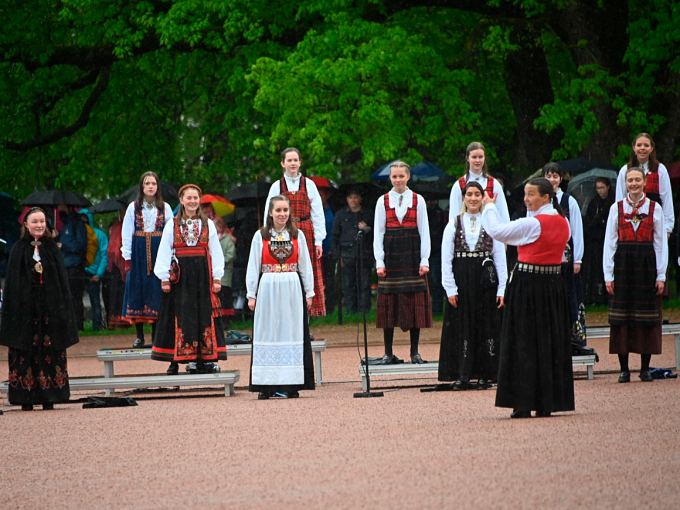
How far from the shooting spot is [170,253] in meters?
12.7

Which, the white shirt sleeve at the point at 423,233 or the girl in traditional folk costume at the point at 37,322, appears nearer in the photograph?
the girl in traditional folk costume at the point at 37,322

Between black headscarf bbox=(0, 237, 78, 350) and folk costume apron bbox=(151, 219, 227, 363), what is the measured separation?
116cm

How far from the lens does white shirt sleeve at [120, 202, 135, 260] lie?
1435 cm

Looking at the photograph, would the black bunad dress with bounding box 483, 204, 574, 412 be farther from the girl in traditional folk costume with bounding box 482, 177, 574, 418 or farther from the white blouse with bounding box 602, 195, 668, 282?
the white blouse with bounding box 602, 195, 668, 282

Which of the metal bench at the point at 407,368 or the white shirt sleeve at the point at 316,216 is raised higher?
the white shirt sleeve at the point at 316,216

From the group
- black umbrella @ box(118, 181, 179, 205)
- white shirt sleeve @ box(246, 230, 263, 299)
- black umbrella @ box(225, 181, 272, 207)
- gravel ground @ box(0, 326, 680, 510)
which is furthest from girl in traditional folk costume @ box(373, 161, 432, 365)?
black umbrella @ box(118, 181, 179, 205)

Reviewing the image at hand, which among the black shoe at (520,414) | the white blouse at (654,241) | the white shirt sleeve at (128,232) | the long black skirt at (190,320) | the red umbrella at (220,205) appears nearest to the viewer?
the black shoe at (520,414)

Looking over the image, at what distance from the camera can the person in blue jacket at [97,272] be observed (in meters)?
20.6

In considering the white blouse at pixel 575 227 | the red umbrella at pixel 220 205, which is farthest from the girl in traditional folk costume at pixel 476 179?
the red umbrella at pixel 220 205

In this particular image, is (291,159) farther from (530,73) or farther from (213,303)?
(530,73)

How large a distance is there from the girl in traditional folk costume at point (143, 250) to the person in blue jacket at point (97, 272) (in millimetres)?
6229

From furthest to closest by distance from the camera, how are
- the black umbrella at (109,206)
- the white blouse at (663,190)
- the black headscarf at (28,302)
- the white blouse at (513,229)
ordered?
1. the black umbrella at (109,206)
2. the white blouse at (663,190)
3. the black headscarf at (28,302)
4. the white blouse at (513,229)

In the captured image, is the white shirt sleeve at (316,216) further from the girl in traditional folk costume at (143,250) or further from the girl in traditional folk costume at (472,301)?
the girl in traditional folk costume at (472,301)

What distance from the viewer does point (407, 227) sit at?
12625mm
